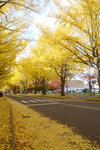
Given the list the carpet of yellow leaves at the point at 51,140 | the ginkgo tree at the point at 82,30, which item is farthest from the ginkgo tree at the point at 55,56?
the carpet of yellow leaves at the point at 51,140

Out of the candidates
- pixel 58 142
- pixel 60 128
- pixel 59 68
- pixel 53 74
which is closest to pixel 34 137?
pixel 58 142

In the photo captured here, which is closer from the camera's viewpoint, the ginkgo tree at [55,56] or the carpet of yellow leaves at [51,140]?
the carpet of yellow leaves at [51,140]

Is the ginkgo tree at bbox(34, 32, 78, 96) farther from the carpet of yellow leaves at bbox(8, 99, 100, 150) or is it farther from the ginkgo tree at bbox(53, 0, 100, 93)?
the carpet of yellow leaves at bbox(8, 99, 100, 150)

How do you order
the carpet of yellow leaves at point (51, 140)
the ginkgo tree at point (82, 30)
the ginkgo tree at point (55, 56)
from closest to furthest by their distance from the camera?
1. the carpet of yellow leaves at point (51, 140)
2. the ginkgo tree at point (82, 30)
3. the ginkgo tree at point (55, 56)

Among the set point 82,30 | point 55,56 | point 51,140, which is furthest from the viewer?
point 55,56

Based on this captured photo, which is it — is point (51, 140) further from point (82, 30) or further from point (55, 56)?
point (55, 56)

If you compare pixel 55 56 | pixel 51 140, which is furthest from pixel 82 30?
pixel 51 140

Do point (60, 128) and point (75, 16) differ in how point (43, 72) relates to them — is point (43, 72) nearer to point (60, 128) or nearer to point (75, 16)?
point (75, 16)

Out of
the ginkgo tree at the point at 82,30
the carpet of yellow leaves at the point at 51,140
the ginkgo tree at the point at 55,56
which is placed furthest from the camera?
the ginkgo tree at the point at 55,56

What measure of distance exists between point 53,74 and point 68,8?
14.6 metres

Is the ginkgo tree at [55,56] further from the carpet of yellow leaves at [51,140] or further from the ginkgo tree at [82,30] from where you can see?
the carpet of yellow leaves at [51,140]

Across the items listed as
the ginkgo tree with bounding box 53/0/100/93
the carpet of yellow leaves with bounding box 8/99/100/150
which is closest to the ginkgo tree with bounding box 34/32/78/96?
the ginkgo tree with bounding box 53/0/100/93

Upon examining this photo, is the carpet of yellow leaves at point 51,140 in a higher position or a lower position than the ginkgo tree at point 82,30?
lower

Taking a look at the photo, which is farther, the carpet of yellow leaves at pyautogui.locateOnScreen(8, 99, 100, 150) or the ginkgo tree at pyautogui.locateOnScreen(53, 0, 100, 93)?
the ginkgo tree at pyautogui.locateOnScreen(53, 0, 100, 93)
